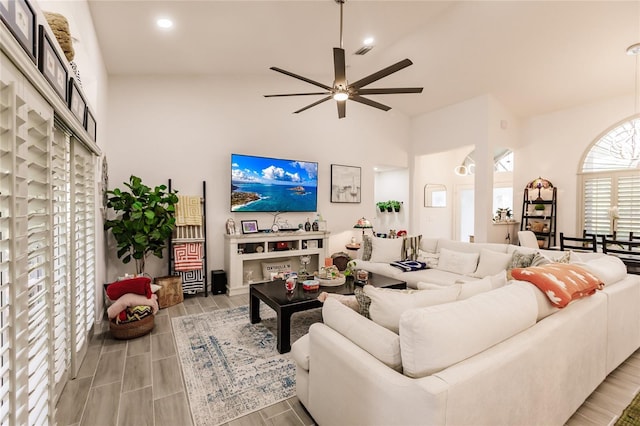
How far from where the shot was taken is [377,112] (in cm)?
649

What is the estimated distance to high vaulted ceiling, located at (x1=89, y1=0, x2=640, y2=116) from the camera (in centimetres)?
327

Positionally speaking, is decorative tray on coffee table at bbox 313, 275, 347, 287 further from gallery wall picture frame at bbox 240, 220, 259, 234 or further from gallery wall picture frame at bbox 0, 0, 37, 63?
gallery wall picture frame at bbox 0, 0, 37, 63

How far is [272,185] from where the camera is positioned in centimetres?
521

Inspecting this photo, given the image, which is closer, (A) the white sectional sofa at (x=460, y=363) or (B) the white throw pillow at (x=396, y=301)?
(A) the white sectional sofa at (x=460, y=363)

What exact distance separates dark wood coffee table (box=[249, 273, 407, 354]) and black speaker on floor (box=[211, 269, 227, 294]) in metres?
1.34

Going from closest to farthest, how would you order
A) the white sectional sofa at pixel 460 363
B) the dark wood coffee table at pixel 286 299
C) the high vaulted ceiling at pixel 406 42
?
the white sectional sofa at pixel 460 363 < the dark wood coffee table at pixel 286 299 < the high vaulted ceiling at pixel 406 42

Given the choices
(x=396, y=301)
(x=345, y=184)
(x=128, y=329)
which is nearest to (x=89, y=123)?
(x=128, y=329)

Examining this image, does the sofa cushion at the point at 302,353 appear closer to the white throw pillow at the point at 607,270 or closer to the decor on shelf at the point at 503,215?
the white throw pillow at the point at 607,270

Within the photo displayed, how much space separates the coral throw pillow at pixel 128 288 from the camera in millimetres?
3014

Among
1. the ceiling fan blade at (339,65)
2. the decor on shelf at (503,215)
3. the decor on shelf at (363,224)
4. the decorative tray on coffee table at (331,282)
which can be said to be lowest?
the decorative tray on coffee table at (331,282)

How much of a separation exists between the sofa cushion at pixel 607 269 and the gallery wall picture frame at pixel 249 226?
13.3 feet

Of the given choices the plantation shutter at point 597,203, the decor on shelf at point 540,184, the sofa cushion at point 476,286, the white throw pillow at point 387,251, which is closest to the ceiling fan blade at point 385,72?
the sofa cushion at point 476,286

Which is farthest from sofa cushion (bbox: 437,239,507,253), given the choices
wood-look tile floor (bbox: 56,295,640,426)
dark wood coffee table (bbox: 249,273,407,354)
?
wood-look tile floor (bbox: 56,295,640,426)

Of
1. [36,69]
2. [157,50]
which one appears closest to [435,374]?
[36,69]
